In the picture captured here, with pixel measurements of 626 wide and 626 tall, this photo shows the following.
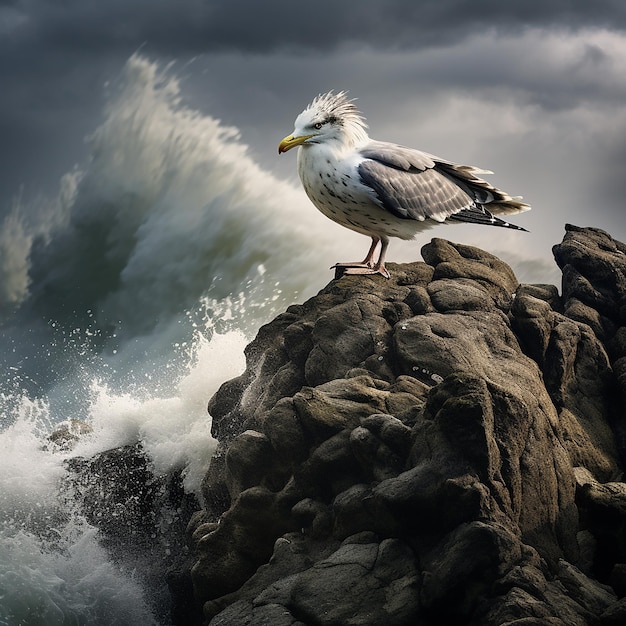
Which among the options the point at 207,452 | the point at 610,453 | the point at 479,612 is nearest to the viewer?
the point at 479,612

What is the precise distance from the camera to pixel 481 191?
16.1 m

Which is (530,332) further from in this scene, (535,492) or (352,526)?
(352,526)

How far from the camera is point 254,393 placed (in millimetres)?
14875

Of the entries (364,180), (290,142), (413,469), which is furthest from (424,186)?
(413,469)

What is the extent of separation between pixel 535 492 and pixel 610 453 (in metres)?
3.06

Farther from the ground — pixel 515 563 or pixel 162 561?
pixel 162 561

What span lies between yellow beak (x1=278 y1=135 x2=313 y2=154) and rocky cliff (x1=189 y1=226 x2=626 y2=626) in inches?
89.7

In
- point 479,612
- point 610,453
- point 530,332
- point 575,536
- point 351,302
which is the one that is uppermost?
point 351,302

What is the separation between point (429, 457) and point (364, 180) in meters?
5.14

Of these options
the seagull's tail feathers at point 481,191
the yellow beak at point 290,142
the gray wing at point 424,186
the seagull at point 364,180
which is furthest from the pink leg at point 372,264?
the yellow beak at point 290,142

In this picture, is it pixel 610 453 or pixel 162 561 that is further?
pixel 162 561

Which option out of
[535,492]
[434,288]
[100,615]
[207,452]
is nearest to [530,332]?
[434,288]

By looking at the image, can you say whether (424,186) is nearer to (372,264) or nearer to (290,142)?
(372,264)

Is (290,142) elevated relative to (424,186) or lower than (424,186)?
elevated
